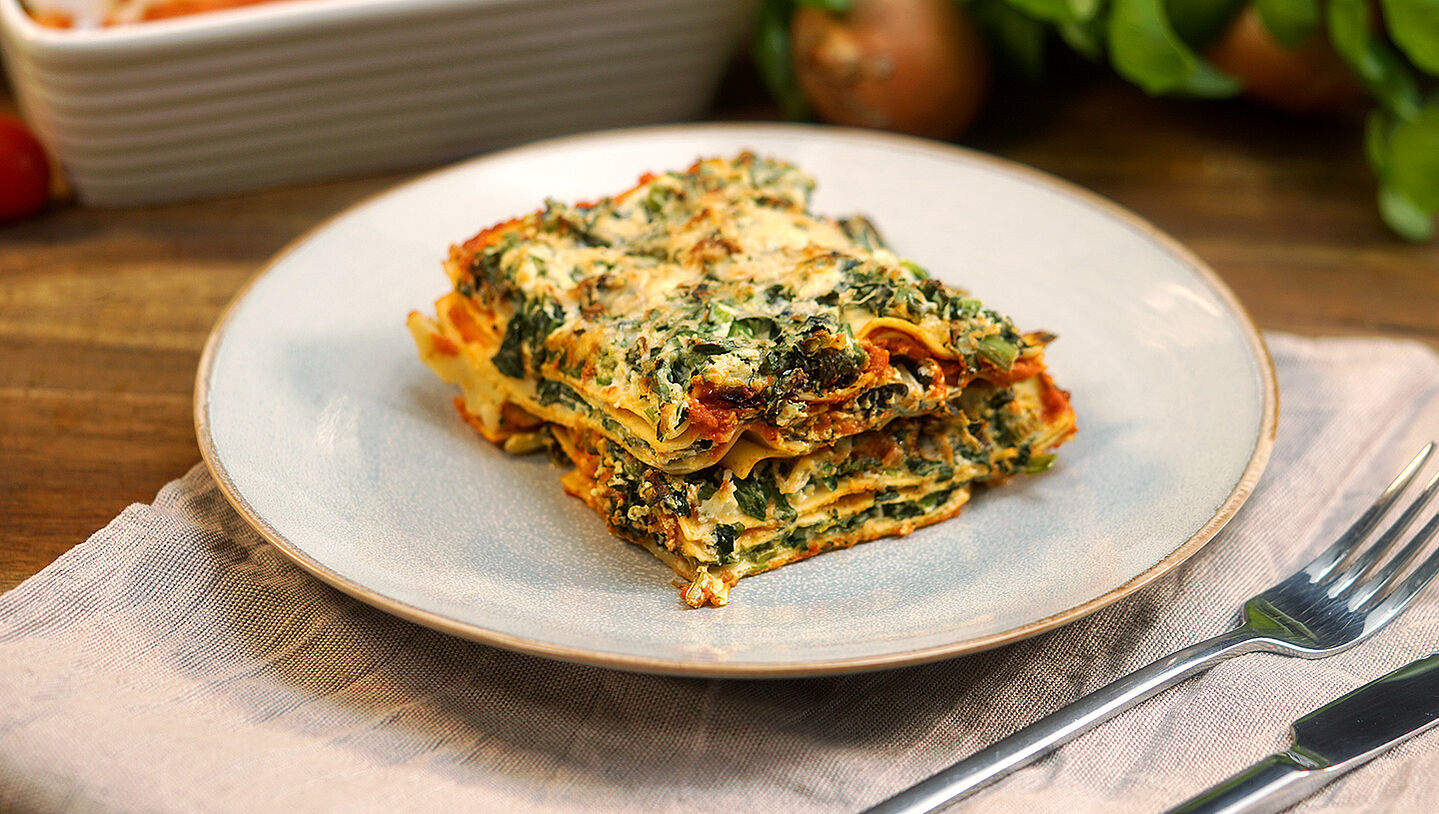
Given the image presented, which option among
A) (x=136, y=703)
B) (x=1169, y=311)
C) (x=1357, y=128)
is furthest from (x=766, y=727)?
(x=1357, y=128)

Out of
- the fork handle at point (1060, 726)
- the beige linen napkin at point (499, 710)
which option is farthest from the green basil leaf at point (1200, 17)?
the fork handle at point (1060, 726)

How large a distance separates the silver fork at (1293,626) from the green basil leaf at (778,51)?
2467mm

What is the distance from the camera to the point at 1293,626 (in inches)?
91.7

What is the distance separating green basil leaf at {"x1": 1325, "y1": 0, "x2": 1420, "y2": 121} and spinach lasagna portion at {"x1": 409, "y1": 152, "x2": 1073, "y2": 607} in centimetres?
193

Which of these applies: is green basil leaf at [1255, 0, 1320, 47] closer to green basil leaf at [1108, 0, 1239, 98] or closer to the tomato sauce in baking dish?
green basil leaf at [1108, 0, 1239, 98]

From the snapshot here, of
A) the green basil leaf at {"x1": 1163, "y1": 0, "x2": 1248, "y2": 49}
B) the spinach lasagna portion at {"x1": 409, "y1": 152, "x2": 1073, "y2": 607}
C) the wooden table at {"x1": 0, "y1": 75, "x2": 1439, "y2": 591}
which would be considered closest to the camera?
the spinach lasagna portion at {"x1": 409, "y1": 152, "x2": 1073, "y2": 607}

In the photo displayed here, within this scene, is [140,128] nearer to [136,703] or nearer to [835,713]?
[136,703]

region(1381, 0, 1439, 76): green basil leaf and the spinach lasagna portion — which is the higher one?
region(1381, 0, 1439, 76): green basil leaf

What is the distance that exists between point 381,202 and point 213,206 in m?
0.96

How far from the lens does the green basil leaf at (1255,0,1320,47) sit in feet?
12.6

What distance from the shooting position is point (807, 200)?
2.97 m

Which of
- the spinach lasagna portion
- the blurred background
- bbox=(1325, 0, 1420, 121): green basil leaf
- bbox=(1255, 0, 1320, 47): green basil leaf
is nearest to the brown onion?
the blurred background

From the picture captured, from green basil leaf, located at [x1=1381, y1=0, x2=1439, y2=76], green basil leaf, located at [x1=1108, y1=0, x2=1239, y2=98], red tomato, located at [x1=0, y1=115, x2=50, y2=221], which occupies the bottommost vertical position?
red tomato, located at [x1=0, y1=115, x2=50, y2=221]

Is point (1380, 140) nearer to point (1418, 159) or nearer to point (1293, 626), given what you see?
point (1418, 159)
